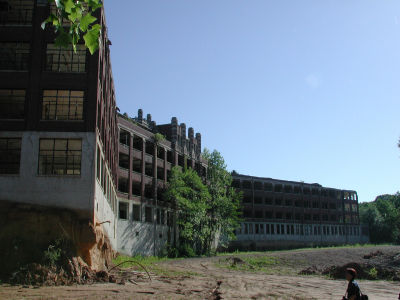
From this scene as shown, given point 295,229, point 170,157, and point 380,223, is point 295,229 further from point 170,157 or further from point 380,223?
point 170,157

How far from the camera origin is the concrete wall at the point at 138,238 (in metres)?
48.4

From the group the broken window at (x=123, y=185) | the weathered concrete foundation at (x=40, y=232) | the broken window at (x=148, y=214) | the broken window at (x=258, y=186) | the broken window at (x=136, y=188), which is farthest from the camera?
the broken window at (x=258, y=186)

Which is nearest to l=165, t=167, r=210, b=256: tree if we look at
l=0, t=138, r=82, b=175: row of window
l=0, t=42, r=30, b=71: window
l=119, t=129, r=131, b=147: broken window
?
l=119, t=129, r=131, b=147: broken window

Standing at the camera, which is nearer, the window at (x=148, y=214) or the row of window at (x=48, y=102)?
the row of window at (x=48, y=102)

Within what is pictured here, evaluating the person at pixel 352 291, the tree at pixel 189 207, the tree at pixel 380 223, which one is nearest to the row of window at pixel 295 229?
the tree at pixel 380 223

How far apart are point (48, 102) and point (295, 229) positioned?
7597 centimetres

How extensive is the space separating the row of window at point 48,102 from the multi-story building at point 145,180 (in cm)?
2087

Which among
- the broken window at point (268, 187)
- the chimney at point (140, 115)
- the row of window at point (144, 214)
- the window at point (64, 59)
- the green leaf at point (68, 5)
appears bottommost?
the row of window at point (144, 214)

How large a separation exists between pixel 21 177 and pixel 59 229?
15.0 ft

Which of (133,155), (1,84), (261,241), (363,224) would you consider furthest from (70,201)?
(363,224)

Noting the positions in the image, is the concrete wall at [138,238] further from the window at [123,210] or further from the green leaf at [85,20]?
the green leaf at [85,20]

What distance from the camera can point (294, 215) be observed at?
95.8 m

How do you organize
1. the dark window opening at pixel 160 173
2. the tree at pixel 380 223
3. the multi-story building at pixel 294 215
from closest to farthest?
1. the dark window opening at pixel 160 173
2. the multi-story building at pixel 294 215
3. the tree at pixel 380 223

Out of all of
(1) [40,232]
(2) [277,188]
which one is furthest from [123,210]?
(2) [277,188]
